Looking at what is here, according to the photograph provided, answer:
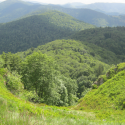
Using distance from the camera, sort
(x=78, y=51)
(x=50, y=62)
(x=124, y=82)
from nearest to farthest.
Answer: (x=124, y=82), (x=50, y=62), (x=78, y=51)

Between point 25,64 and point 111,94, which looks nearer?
point 111,94

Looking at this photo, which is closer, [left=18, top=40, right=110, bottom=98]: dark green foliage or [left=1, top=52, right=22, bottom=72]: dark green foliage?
[left=1, top=52, right=22, bottom=72]: dark green foliage

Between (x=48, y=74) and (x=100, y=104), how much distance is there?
10.6 metres

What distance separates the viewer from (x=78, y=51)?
15450 centimetres

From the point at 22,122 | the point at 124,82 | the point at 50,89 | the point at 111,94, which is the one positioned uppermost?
the point at 22,122

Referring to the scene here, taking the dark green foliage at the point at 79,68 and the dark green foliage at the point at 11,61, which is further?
the dark green foliage at the point at 79,68

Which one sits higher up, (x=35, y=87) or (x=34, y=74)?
(x=34, y=74)

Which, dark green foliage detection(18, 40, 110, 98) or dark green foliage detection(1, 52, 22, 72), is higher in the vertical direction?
dark green foliage detection(1, 52, 22, 72)

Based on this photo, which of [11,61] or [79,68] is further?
[79,68]

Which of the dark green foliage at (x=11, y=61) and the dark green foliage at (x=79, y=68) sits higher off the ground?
the dark green foliage at (x=11, y=61)

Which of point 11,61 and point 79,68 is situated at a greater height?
point 11,61

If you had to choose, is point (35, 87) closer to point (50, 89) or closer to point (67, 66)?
point (50, 89)

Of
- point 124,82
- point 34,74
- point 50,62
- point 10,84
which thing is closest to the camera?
point 124,82

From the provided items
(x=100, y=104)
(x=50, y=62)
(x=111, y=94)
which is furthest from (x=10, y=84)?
(x=111, y=94)
